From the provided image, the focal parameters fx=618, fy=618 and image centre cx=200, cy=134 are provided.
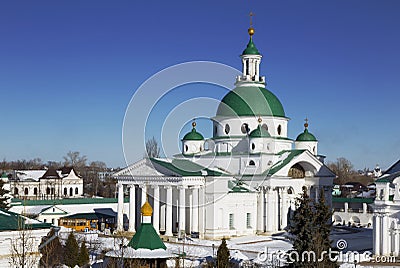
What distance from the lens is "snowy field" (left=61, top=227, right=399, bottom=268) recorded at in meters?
26.1

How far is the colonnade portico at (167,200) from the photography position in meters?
36.1

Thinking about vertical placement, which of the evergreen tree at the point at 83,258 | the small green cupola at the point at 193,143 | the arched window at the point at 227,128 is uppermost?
the arched window at the point at 227,128

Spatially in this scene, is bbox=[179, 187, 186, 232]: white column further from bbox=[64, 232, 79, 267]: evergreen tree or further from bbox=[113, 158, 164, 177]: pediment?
bbox=[64, 232, 79, 267]: evergreen tree

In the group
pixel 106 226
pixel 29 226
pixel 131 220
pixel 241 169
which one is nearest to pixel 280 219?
pixel 241 169

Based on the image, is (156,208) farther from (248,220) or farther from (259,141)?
(259,141)

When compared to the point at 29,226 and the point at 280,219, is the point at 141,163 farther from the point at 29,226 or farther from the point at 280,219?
the point at 29,226

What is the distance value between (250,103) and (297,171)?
218 inches

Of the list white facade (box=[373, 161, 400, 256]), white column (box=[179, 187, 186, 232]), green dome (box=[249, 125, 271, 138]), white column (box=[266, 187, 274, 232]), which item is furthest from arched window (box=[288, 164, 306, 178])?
white facade (box=[373, 161, 400, 256])

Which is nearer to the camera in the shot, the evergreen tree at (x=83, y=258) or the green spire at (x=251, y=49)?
the evergreen tree at (x=83, y=258)

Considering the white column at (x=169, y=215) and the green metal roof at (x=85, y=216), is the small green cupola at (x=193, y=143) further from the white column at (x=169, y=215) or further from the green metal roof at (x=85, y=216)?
the green metal roof at (x=85, y=216)

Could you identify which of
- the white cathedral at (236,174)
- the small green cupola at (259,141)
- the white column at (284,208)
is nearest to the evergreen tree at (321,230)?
Answer: the white cathedral at (236,174)

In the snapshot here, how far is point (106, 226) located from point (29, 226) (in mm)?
35247

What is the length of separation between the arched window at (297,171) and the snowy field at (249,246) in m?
4.40

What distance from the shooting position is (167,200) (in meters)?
36.8
